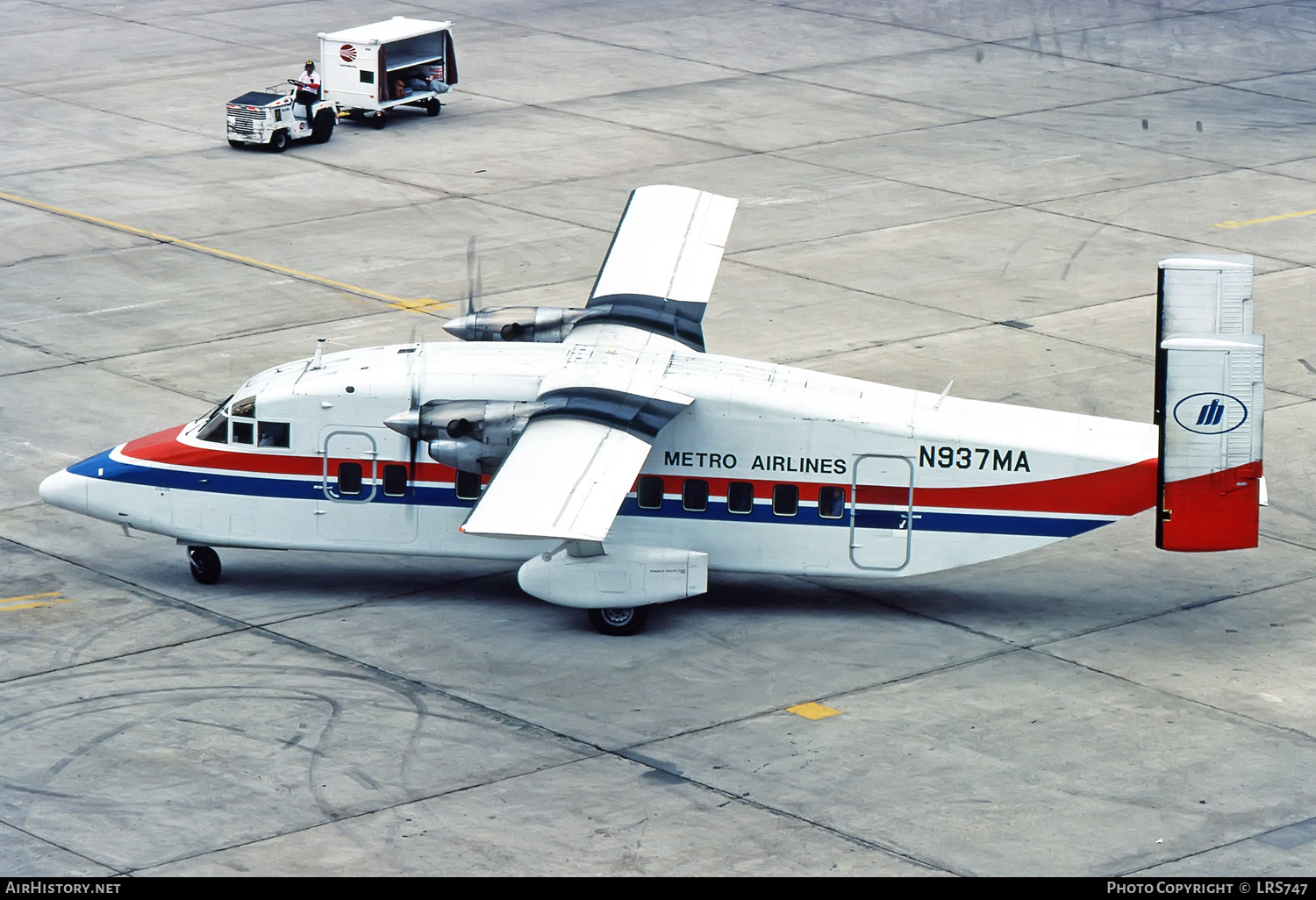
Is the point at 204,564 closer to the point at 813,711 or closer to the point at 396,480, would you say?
the point at 396,480

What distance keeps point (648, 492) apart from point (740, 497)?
48.2 inches

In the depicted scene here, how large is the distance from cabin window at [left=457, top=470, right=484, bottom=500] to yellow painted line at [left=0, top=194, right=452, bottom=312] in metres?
13.0

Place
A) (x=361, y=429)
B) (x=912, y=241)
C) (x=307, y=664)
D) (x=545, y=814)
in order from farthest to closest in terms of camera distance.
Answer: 1. (x=912, y=241)
2. (x=361, y=429)
3. (x=307, y=664)
4. (x=545, y=814)

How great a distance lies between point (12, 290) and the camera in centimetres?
4031

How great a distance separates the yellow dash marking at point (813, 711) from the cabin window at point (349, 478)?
706 centimetres

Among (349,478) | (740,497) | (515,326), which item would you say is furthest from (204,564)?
(740,497)

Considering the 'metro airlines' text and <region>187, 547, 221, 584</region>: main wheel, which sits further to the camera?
<region>187, 547, 221, 584</region>: main wheel

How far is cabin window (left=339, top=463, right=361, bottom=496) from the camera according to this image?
26.9 meters

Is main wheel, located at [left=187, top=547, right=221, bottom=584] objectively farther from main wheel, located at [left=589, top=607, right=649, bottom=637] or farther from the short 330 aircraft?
main wheel, located at [left=589, top=607, right=649, bottom=637]

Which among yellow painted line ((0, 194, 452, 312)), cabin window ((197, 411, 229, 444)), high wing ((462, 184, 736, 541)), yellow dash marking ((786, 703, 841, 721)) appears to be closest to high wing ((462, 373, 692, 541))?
high wing ((462, 184, 736, 541))
